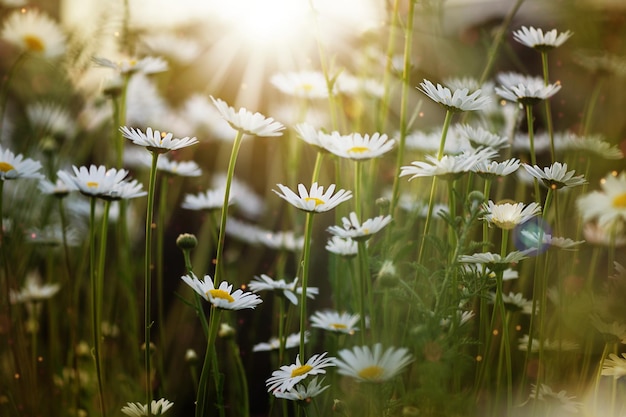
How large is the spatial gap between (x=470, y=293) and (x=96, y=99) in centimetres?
98

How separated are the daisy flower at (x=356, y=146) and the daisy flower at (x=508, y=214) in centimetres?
12

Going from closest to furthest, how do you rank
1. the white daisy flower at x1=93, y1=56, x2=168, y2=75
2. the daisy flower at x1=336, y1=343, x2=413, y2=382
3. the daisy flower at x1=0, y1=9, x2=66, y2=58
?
the daisy flower at x1=336, y1=343, x2=413, y2=382 → the white daisy flower at x1=93, y1=56, x2=168, y2=75 → the daisy flower at x1=0, y1=9, x2=66, y2=58

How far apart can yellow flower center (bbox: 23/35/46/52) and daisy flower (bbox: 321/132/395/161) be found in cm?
80

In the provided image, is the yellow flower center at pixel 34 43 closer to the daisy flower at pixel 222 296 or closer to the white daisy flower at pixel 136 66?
the white daisy flower at pixel 136 66

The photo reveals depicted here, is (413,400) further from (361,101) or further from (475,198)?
(361,101)

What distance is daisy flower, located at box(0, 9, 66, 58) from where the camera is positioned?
3.84 ft

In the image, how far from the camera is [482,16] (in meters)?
1.67

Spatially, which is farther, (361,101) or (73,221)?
(73,221)

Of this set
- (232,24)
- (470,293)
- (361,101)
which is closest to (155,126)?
(232,24)

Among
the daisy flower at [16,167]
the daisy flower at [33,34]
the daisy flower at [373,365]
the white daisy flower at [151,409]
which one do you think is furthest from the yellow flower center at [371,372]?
the daisy flower at [33,34]

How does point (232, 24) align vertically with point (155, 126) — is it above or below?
above

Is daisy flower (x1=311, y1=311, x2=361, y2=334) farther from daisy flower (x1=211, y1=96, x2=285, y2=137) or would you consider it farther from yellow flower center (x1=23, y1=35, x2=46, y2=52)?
yellow flower center (x1=23, y1=35, x2=46, y2=52)

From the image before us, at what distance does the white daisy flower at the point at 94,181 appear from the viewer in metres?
0.59

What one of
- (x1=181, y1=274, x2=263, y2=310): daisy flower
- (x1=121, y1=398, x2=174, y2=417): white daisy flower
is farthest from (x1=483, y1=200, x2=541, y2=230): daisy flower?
(x1=121, y1=398, x2=174, y2=417): white daisy flower
